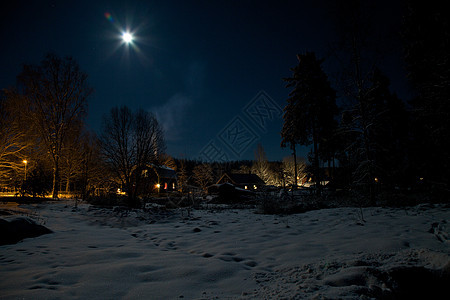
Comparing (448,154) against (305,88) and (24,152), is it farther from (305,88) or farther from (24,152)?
(24,152)

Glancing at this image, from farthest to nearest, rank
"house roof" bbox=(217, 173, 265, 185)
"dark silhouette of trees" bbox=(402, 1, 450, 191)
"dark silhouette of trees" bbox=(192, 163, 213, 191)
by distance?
"house roof" bbox=(217, 173, 265, 185), "dark silhouette of trees" bbox=(192, 163, 213, 191), "dark silhouette of trees" bbox=(402, 1, 450, 191)

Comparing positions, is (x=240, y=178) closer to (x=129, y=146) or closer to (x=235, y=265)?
(x=129, y=146)

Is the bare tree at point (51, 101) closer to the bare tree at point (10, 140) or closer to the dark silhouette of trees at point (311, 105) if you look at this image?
the bare tree at point (10, 140)

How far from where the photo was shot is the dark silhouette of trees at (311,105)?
18.2m

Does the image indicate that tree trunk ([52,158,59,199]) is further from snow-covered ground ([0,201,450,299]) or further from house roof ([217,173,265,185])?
house roof ([217,173,265,185])

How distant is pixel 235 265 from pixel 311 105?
18.5m

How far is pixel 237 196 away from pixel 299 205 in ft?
32.0

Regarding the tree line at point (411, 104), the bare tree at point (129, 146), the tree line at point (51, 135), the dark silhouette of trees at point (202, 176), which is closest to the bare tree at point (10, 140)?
the tree line at point (51, 135)

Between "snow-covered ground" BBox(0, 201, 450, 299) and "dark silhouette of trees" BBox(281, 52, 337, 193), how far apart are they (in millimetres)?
14891

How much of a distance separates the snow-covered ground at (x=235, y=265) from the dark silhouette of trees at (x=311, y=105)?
14.9 m

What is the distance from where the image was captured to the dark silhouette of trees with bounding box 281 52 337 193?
1822cm

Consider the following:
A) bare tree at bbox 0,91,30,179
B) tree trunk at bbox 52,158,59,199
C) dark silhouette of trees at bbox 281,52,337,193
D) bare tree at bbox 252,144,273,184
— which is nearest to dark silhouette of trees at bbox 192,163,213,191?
bare tree at bbox 252,144,273,184

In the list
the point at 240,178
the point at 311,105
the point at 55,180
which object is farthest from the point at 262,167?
the point at 55,180

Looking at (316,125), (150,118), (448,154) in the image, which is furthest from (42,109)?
(448,154)
